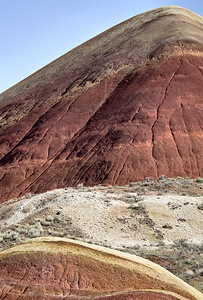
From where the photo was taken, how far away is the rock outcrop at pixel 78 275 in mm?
5840

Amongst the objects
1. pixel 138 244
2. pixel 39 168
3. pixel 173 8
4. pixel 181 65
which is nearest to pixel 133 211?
pixel 138 244

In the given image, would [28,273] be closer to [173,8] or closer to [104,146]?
[104,146]

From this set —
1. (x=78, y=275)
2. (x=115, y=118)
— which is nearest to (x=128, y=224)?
(x=78, y=275)

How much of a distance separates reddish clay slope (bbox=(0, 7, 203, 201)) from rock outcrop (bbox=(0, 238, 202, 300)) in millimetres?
26216

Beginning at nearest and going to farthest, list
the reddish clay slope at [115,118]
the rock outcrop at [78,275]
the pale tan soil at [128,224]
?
the rock outcrop at [78,275] < the pale tan soil at [128,224] < the reddish clay slope at [115,118]

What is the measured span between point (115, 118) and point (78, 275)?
34.0 m

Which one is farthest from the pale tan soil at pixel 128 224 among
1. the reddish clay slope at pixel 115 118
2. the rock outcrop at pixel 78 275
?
the reddish clay slope at pixel 115 118

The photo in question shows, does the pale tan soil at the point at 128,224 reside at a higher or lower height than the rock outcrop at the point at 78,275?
lower

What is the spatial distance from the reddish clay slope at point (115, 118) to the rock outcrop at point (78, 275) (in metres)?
26.2

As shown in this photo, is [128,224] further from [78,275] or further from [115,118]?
[115,118]

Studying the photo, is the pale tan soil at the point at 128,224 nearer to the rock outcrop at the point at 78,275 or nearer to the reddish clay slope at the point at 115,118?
the rock outcrop at the point at 78,275

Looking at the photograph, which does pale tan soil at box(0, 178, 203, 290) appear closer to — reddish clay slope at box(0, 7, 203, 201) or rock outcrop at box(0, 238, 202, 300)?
rock outcrop at box(0, 238, 202, 300)

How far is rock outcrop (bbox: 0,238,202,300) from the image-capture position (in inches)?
230

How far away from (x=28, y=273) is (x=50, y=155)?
116 ft
